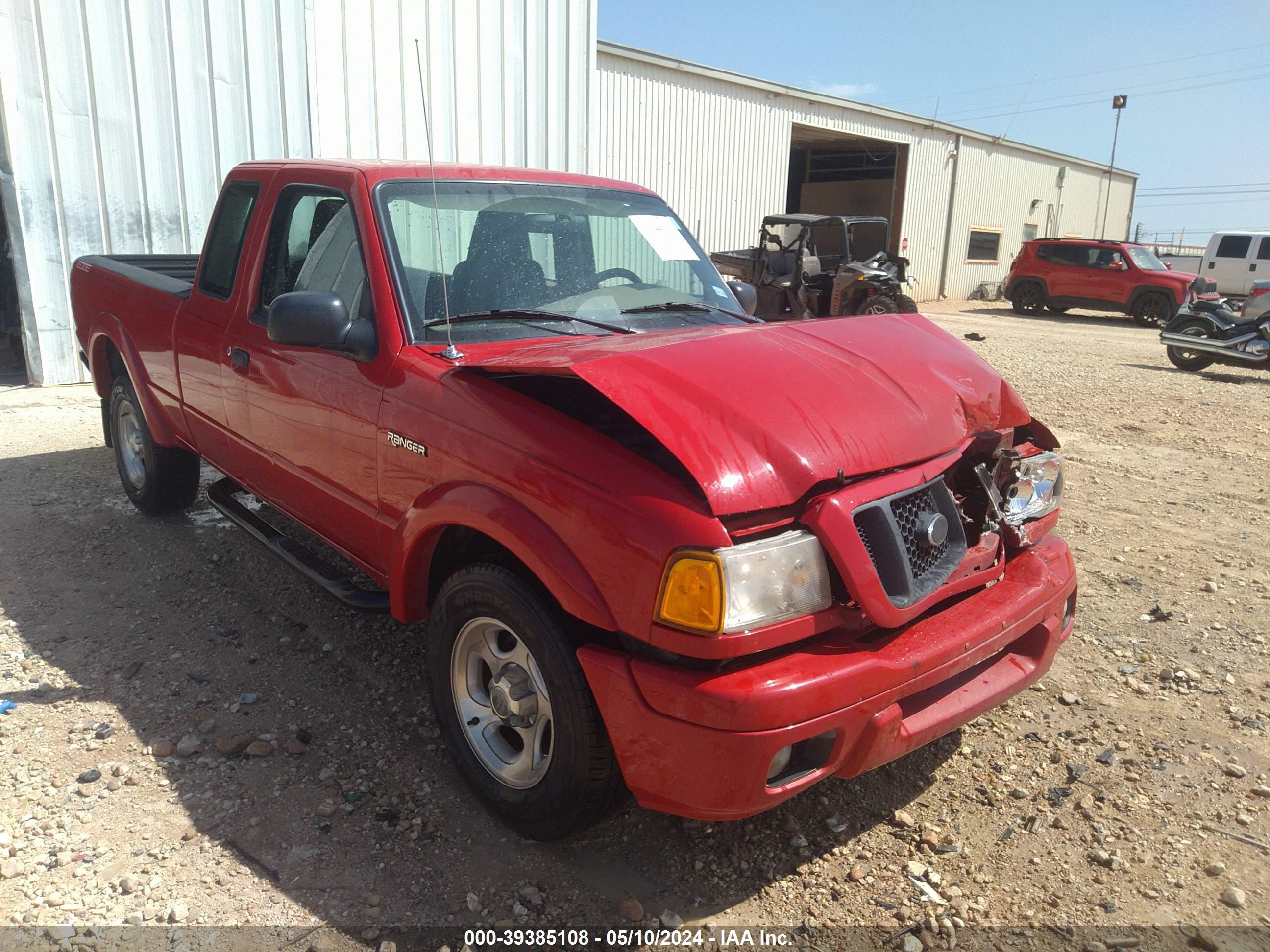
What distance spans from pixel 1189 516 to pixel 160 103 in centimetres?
975

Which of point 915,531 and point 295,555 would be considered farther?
point 295,555

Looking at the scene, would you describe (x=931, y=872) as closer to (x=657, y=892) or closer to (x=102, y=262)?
(x=657, y=892)

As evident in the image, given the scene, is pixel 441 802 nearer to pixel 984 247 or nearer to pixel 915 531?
pixel 915 531

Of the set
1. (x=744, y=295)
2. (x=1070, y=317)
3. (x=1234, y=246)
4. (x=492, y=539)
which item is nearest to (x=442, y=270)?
(x=492, y=539)

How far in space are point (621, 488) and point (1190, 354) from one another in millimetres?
13151

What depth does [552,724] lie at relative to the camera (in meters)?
2.42

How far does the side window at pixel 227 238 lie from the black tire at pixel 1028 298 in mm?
20941

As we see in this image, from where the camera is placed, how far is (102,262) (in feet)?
17.7

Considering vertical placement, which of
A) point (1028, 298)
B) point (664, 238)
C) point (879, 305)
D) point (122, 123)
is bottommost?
point (1028, 298)

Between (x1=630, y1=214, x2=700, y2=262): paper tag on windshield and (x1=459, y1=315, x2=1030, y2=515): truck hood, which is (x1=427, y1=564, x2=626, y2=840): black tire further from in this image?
(x1=630, y1=214, x2=700, y2=262): paper tag on windshield

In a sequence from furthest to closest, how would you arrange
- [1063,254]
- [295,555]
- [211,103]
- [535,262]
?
[1063,254]
[211,103]
[295,555]
[535,262]

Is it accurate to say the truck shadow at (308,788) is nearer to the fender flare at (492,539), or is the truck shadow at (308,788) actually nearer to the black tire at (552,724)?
the black tire at (552,724)

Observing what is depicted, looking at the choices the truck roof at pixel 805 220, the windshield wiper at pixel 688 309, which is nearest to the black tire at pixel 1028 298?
the truck roof at pixel 805 220

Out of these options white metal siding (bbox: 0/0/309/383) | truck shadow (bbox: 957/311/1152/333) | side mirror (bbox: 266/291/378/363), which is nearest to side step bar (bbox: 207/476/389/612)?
side mirror (bbox: 266/291/378/363)
